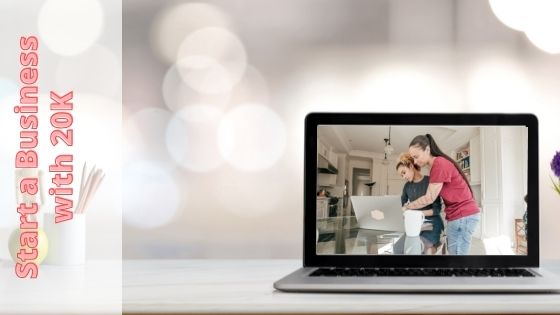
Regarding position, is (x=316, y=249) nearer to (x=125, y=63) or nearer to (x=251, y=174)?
(x=251, y=174)

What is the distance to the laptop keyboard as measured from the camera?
50.5 inches

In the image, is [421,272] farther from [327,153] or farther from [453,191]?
[327,153]

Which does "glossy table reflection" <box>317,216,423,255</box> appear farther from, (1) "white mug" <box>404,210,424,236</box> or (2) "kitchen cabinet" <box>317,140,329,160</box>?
(2) "kitchen cabinet" <box>317,140,329,160</box>

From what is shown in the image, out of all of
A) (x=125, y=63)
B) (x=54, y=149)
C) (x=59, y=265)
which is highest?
(x=125, y=63)

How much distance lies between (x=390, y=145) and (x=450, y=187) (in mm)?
159

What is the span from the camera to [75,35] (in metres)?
1.74

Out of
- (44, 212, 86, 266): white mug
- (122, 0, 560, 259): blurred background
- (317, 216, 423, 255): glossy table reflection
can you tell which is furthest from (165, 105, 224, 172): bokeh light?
(317, 216, 423, 255): glossy table reflection

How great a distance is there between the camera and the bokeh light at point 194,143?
1709 millimetres

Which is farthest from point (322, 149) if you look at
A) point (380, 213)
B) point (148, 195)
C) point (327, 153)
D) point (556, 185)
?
point (556, 185)

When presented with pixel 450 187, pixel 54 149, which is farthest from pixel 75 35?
pixel 450 187

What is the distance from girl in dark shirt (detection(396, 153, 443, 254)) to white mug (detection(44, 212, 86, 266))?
80cm

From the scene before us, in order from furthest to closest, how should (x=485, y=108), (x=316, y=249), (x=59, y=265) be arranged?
(x=485, y=108) < (x=59, y=265) < (x=316, y=249)

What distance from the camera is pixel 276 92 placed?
1.71 metres

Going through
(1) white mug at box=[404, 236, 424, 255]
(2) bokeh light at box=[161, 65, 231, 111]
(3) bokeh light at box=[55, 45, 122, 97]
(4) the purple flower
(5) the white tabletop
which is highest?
(3) bokeh light at box=[55, 45, 122, 97]
